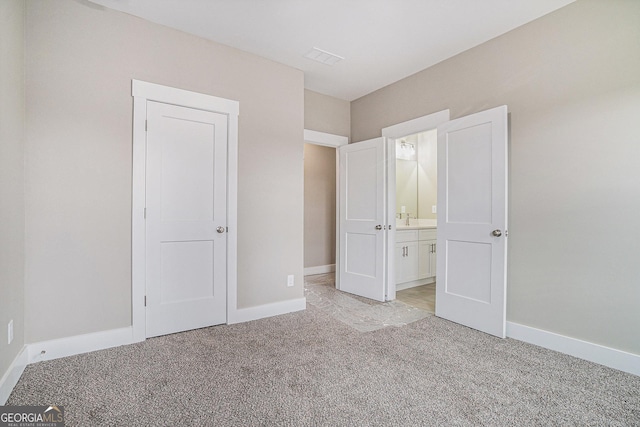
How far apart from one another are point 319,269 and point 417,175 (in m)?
2.49

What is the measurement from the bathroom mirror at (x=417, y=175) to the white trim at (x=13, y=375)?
4734mm

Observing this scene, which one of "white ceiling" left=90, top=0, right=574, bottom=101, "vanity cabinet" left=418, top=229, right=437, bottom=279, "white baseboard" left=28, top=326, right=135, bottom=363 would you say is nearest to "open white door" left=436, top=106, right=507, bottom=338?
"white ceiling" left=90, top=0, right=574, bottom=101

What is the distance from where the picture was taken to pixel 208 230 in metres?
2.92

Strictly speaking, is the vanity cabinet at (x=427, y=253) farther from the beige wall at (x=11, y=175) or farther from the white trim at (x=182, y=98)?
the beige wall at (x=11, y=175)

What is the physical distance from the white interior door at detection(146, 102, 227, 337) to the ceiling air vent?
1.11 meters

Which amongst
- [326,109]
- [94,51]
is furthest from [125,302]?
[326,109]

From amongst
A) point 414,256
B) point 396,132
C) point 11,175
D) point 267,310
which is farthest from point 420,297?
point 11,175

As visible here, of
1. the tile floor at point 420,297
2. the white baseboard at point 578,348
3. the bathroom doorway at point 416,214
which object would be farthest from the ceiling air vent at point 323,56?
the white baseboard at point 578,348

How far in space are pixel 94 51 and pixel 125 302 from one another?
6.65 feet

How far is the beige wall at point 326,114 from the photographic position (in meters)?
4.09

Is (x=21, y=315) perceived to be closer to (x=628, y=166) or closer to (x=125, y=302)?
(x=125, y=302)

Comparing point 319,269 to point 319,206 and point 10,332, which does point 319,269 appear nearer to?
point 319,206

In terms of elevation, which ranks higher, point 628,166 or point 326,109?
point 326,109

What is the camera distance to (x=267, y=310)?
325 centimetres
